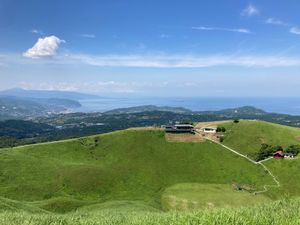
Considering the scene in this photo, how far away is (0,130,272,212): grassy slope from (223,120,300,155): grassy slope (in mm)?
8302

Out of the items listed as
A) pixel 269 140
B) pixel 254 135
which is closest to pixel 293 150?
pixel 269 140

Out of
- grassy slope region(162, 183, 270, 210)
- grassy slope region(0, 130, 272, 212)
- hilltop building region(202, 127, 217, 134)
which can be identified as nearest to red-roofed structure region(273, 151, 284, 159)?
grassy slope region(0, 130, 272, 212)

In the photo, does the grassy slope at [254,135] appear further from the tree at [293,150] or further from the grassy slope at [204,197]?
the grassy slope at [204,197]

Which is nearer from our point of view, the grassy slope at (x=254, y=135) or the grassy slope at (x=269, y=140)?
the grassy slope at (x=269, y=140)

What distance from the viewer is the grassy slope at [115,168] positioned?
9675 cm

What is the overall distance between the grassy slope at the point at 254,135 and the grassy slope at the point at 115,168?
327 inches

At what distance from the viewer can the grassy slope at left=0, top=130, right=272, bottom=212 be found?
9675cm

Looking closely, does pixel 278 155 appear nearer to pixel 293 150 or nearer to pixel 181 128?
pixel 293 150

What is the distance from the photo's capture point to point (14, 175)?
10175 cm

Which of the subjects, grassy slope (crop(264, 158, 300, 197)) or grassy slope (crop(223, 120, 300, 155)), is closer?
grassy slope (crop(264, 158, 300, 197))

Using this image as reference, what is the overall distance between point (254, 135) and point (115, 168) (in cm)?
5362

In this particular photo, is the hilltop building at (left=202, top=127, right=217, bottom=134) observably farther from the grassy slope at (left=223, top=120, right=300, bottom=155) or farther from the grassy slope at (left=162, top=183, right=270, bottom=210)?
the grassy slope at (left=162, top=183, right=270, bottom=210)

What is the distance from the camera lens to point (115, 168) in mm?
112562

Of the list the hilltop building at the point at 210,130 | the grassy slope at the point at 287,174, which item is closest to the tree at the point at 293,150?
the grassy slope at the point at 287,174
